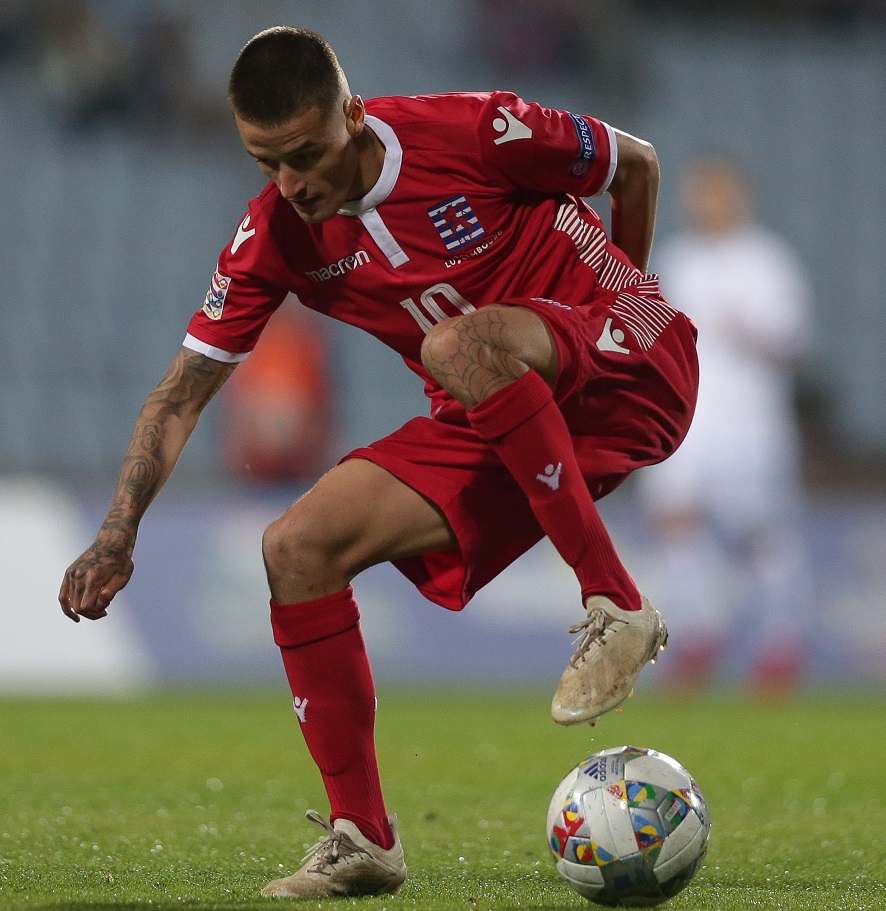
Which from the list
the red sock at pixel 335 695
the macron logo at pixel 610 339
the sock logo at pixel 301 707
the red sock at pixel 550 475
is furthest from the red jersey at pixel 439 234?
the sock logo at pixel 301 707

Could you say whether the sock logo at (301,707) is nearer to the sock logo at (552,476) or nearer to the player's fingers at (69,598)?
the player's fingers at (69,598)

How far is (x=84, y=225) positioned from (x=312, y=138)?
1038cm

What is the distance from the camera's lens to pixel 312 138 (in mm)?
3414

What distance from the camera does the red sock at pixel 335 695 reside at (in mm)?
3613

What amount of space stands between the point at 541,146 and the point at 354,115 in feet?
1.44

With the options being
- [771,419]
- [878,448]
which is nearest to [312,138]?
[771,419]

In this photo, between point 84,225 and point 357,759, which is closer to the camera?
point 357,759

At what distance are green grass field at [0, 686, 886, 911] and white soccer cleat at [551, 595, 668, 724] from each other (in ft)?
1.50

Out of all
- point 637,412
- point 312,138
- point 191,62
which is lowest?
point 637,412

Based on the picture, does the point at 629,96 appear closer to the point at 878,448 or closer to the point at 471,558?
the point at 878,448

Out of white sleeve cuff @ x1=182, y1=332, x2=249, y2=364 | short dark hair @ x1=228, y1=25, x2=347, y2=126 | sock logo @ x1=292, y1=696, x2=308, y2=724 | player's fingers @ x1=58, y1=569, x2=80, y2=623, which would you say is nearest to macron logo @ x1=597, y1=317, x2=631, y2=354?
short dark hair @ x1=228, y1=25, x2=347, y2=126

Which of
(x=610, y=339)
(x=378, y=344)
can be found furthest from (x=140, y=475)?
(x=378, y=344)

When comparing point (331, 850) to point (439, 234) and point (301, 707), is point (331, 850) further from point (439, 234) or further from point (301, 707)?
point (439, 234)

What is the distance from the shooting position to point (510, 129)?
3664mm
